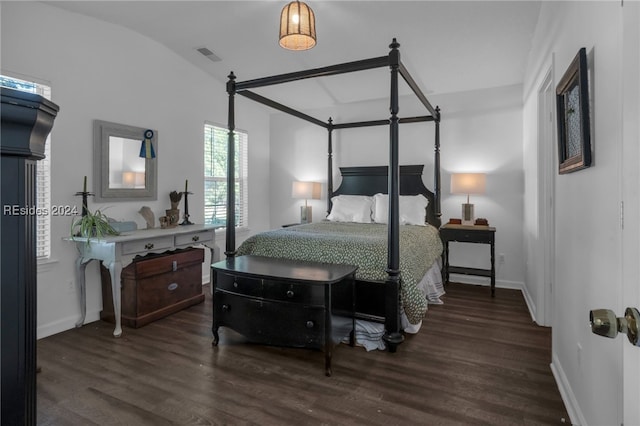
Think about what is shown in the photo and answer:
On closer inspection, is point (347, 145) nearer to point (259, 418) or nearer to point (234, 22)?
point (234, 22)

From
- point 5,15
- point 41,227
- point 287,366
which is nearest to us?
point 287,366

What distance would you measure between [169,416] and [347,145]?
4266 millimetres

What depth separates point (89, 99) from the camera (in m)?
3.39

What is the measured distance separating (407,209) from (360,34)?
6.74 feet

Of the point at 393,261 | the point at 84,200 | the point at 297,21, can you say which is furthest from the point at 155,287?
the point at 297,21

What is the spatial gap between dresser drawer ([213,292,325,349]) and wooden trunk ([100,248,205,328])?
0.99 m

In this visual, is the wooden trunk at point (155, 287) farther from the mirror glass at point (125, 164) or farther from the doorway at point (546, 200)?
the doorway at point (546, 200)

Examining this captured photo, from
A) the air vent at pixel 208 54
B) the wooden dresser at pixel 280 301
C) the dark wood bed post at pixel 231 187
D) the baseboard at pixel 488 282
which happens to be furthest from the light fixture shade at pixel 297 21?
the baseboard at pixel 488 282

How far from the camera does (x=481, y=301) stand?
13.1ft

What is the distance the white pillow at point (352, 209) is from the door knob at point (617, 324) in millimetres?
3904

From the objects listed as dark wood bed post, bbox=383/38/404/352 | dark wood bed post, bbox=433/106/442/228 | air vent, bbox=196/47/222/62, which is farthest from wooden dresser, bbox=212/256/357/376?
air vent, bbox=196/47/222/62

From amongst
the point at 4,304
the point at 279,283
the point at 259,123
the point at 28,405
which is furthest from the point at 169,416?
the point at 259,123

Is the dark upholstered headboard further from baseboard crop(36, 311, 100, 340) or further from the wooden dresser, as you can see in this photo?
baseboard crop(36, 311, 100, 340)

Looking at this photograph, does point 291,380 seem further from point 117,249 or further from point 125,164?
point 125,164
